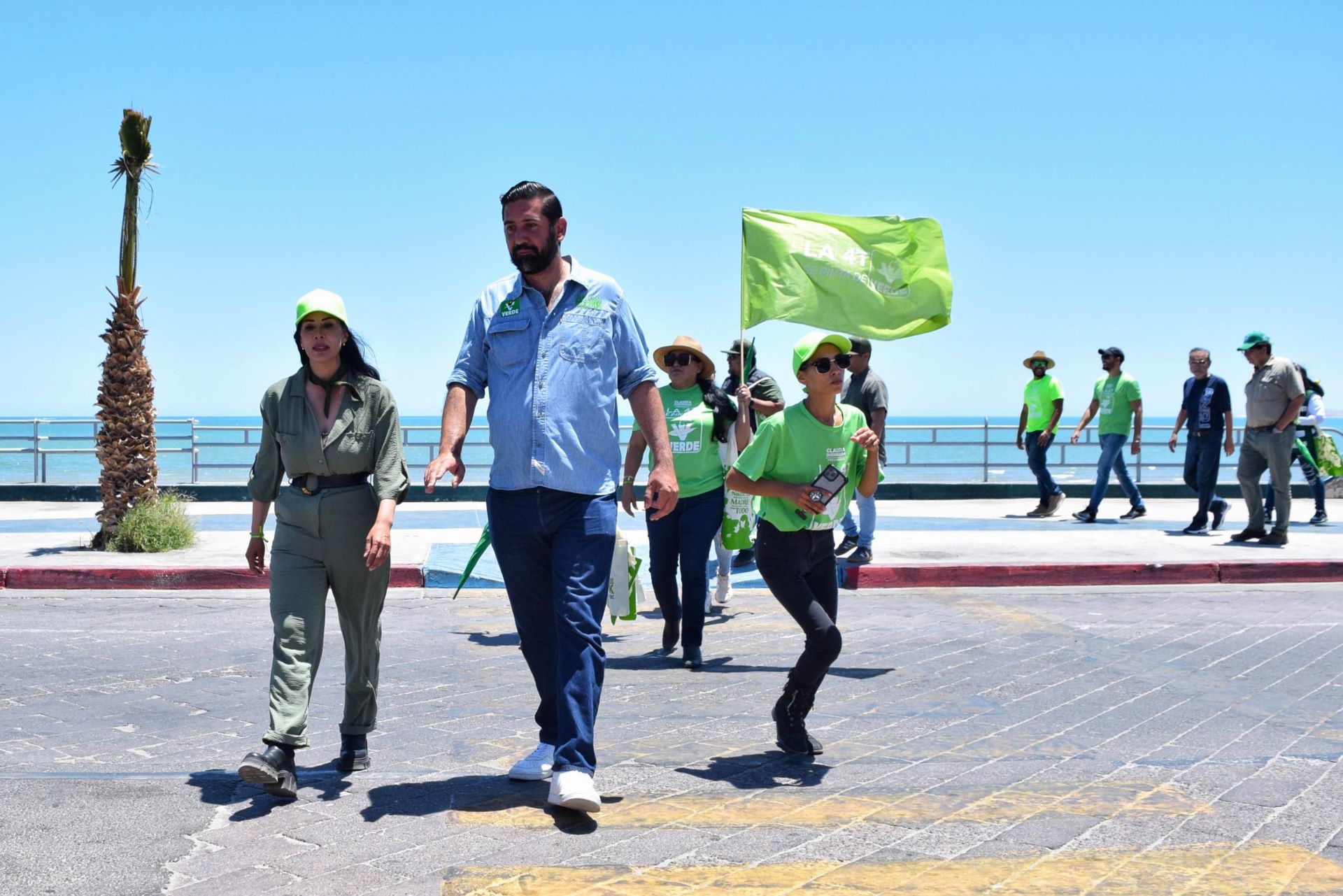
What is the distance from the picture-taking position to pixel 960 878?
3.64m

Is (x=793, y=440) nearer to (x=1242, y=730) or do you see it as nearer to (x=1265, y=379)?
(x=1242, y=730)

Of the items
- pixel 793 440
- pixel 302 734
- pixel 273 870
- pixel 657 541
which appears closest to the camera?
pixel 273 870

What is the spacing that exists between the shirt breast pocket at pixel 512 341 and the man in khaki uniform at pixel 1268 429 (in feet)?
31.4

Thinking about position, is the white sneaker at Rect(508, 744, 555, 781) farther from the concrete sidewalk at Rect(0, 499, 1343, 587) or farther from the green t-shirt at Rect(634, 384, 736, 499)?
the concrete sidewalk at Rect(0, 499, 1343, 587)

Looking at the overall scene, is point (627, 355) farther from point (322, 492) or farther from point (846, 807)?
point (846, 807)

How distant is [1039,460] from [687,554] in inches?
386

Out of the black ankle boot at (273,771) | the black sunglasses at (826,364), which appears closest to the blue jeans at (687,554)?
the black sunglasses at (826,364)

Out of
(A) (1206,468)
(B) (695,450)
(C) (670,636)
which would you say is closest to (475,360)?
(B) (695,450)

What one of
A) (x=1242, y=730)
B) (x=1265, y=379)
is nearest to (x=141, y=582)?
(x=1242, y=730)

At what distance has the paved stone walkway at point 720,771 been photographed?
370cm

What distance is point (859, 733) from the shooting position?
5480 millimetres

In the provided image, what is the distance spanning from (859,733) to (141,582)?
7.24 metres

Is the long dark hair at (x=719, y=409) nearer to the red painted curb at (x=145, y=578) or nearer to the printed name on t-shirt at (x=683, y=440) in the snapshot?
the printed name on t-shirt at (x=683, y=440)

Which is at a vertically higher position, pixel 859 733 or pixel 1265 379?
pixel 1265 379
